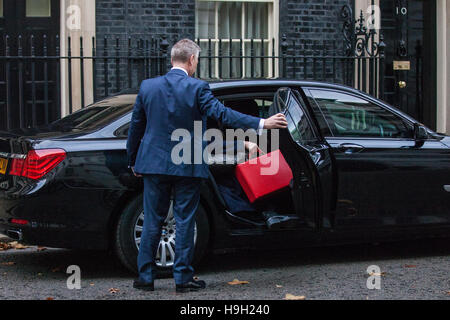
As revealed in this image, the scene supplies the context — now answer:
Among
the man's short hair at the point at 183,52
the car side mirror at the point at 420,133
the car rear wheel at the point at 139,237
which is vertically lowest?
the car rear wheel at the point at 139,237

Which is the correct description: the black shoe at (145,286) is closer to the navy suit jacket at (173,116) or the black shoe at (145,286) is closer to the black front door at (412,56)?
the navy suit jacket at (173,116)

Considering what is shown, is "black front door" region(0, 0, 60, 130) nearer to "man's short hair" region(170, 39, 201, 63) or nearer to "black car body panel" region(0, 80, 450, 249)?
"black car body panel" region(0, 80, 450, 249)

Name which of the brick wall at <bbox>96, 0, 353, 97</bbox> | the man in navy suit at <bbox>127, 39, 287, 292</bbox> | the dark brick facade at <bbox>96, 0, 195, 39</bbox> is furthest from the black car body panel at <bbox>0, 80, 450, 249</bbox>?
the dark brick facade at <bbox>96, 0, 195, 39</bbox>

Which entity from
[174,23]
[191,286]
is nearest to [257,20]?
[174,23]

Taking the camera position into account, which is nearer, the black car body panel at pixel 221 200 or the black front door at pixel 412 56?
the black car body panel at pixel 221 200

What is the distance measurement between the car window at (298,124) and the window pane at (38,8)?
5.97 m

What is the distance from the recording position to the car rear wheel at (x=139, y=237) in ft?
19.9

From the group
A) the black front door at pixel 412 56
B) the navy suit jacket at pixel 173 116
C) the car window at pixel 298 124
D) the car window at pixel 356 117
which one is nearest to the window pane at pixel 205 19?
the black front door at pixel 412 56

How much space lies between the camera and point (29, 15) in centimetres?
1134

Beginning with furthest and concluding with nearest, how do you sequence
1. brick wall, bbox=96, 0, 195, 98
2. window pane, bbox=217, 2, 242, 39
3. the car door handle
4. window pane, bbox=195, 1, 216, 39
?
window pane, bbox=217, 2, 242, 39 → window pane, bbox=195, 1, 216, 39 → brick wall, bbox=96, 0, 195, 98 → the car door handle

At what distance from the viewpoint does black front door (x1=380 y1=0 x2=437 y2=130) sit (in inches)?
509

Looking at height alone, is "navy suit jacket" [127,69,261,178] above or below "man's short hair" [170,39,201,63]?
below

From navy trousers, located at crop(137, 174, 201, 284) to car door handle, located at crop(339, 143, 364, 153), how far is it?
143 cm

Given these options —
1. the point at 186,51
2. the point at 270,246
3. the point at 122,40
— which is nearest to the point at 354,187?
the point at 270,246
